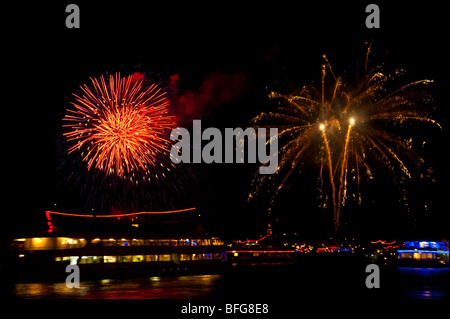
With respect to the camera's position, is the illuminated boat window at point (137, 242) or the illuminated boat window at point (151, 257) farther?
the illuminated boat window at point (151, 257)

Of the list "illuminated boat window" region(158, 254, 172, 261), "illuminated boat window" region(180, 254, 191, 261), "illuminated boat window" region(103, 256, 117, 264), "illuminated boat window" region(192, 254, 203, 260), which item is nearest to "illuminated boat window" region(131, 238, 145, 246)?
"illuminated boat window" region(103, 256, 117, 264)

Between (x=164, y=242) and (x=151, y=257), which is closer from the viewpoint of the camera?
(x=151, y=257)

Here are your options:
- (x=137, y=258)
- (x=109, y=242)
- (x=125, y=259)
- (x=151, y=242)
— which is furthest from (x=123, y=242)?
(x=151, y=242)

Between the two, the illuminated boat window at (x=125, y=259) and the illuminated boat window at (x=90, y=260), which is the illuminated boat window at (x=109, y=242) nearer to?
the illuminated boat window at (x=90, y=260)

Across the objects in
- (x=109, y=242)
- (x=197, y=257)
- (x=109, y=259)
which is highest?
(x=109, y=242)

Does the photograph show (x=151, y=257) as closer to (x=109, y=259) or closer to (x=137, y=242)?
(x=137, y=242)

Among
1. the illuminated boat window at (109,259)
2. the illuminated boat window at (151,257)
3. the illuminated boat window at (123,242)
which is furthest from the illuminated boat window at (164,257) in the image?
the illuminated boat window at (109,259)

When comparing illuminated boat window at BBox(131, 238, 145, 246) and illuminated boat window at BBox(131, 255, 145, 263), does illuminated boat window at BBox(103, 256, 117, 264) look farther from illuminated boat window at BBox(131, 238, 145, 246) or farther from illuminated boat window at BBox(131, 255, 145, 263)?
illuminated boat window at BBox(131, 238, 145, 246)

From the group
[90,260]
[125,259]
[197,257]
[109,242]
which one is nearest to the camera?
[90,260]

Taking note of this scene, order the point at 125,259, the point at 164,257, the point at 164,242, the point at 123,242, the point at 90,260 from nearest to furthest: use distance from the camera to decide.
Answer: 1. the point at 90,260
2. the point at 125,259
3. the point at 123,242
4. the point at 164,257
5. the point at 164,242
